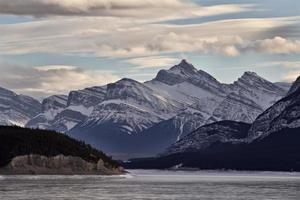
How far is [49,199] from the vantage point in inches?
7810

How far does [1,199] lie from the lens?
196 metres

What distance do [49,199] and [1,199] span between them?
957 centimetres

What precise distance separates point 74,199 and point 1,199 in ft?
47.6

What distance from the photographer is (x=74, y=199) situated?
199m

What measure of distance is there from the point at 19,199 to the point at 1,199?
11.9ft

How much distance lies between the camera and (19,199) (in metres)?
197

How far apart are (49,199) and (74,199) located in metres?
4.99

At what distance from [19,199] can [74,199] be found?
11.0 meters
